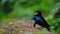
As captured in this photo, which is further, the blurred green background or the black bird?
the blurred green background

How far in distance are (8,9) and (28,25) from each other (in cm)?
110

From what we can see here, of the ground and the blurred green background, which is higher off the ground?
the blurred green background

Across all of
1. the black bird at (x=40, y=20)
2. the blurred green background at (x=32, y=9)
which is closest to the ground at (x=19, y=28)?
the black bird at (x=40, y=20)

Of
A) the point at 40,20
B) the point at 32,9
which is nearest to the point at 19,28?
the point at 40,20

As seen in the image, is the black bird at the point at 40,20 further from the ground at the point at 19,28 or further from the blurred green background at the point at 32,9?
the blurred green background at the point at 32,9

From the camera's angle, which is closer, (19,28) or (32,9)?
(19,28)

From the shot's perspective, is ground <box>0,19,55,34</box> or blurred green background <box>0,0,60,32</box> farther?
blurred green background <box>0,0,60,32</box>

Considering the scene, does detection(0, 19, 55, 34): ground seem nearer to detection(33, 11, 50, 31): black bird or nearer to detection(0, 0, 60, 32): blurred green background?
detection(33, 11, 50, 31): black bird

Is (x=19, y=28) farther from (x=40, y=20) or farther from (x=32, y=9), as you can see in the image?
(x=32, y=9)

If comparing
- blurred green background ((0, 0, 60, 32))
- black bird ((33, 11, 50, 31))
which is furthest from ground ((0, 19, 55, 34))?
blurred green background ((0, 0, 60, 32))

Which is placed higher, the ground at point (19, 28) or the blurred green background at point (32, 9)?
the blurred green background at point (32, 9)

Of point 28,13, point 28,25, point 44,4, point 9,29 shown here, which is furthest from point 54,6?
point 9,29

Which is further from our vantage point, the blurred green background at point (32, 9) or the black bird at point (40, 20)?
the blurred green background at point (32, 9)

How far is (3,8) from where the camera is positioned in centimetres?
403
